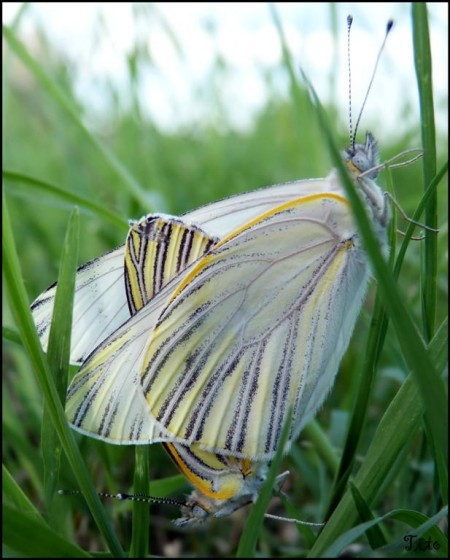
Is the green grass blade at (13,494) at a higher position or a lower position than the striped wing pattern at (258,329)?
lower

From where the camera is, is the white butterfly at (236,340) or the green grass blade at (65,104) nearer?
the white butterfly at (236,340)

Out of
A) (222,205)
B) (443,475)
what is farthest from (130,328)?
(443,475)

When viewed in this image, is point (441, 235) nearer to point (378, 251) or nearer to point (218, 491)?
point (218, 491)

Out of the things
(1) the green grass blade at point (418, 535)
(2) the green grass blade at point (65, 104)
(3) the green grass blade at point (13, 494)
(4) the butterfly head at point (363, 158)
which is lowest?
(1) the green grass blade at point (418, 535)

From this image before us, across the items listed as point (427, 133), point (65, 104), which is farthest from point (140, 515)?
point (65, 104)

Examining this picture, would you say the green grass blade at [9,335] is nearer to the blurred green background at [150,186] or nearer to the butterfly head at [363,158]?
the blurred green background at [150,186]

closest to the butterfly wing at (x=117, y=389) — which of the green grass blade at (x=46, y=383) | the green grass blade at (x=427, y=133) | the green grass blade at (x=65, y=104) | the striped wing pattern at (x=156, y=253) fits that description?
the striped wing pattern at (x=156, y=253)
